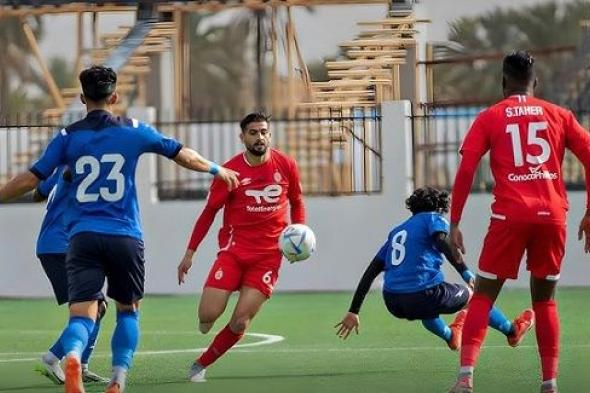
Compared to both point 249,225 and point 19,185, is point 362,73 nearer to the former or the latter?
point 249,225

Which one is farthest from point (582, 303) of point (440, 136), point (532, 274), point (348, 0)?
point (348, 0)

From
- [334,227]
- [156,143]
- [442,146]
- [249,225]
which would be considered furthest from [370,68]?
[156,143]

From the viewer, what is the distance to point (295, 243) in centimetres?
1153

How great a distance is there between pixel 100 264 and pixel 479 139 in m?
2.26

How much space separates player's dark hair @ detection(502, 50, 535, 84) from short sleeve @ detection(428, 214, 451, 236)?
6.07ft

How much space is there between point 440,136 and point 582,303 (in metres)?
5.80

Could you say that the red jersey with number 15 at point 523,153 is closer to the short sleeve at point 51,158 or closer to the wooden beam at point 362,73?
the short sleeve at point 51,158

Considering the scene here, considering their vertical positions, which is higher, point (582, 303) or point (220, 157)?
point (220, 157)

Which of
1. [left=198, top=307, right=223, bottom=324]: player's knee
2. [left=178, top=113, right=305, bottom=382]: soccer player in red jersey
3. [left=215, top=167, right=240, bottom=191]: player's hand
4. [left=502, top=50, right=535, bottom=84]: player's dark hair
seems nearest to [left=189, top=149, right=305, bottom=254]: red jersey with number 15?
[left=178, top=113, right=305, bottom=382]: soccer player in red jersey

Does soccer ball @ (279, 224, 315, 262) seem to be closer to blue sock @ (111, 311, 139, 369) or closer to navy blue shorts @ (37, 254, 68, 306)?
navy blue shorts @ (37, 254, 68, 306)

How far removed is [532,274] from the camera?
382 inches

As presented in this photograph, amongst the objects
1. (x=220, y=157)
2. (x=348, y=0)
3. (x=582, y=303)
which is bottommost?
(x=582, y=303)

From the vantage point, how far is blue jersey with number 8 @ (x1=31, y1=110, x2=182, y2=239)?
9641 millimetres

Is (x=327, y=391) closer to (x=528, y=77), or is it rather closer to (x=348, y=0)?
(x=528, y=77)
